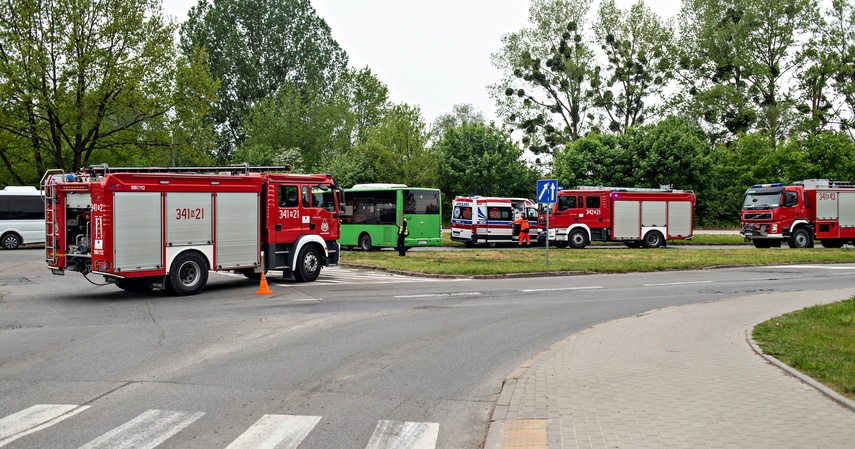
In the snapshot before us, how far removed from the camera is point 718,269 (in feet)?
82.7

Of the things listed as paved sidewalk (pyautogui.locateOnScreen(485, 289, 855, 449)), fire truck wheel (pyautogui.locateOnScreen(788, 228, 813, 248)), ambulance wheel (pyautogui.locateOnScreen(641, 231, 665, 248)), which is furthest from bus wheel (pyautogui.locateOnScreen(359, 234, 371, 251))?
paved sidewalk (pyautogui.locateOnScreen(485, 289, 855, 449))

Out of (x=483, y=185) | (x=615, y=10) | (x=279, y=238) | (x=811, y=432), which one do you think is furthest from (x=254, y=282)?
(x=615, y=10)

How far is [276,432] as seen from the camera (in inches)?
244

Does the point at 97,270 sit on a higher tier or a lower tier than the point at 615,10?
lower

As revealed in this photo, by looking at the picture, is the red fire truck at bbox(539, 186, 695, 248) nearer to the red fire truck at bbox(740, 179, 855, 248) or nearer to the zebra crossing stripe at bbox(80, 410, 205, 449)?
the red fire truck at bbox(740, 179, 855, 248)

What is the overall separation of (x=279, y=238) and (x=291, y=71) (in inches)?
2255

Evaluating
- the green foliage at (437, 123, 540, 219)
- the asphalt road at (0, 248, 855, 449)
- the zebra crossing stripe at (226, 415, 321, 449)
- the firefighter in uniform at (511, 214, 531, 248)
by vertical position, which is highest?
the green foliage at (437, 123, 540, 219)

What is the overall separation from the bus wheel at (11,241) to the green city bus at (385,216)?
635 inches

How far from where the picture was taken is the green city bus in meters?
35.2

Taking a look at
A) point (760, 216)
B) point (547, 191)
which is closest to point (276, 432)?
point (547, 191)

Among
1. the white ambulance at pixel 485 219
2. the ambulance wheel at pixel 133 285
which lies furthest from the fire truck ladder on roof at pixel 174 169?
the white ambulance at pixel 485 219

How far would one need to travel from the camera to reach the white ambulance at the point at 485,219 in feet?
128

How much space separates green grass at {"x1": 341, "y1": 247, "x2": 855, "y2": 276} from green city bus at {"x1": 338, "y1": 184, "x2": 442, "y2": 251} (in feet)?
16.0

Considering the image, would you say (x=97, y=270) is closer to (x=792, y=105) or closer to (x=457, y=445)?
(x=457, y=445)
